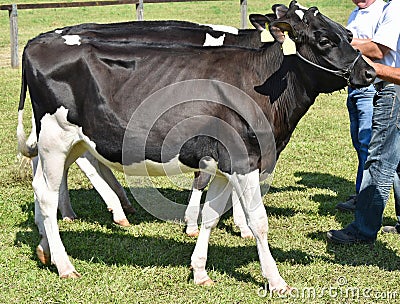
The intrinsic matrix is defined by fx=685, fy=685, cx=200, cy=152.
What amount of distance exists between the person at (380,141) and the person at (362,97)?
604 mm

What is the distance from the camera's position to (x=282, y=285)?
4.88m

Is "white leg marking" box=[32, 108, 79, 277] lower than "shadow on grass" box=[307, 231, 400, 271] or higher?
higher

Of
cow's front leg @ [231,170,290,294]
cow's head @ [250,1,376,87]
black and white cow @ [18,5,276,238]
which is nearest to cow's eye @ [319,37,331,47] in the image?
cow's head @ [250,1,376,87]

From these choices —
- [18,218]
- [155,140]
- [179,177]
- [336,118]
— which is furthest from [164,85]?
[336,118]

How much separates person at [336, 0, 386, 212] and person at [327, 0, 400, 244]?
60 cm

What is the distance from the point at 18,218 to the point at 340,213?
318cm

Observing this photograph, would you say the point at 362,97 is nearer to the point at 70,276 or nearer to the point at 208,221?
the point at 208,221

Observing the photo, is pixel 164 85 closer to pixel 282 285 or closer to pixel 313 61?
pixel 313 61

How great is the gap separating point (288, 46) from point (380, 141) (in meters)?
1.37

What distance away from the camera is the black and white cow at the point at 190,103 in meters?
4.79

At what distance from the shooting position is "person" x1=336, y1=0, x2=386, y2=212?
20.8 feet

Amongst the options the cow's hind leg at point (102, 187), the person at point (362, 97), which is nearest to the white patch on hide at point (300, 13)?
the person at point (362, 97)

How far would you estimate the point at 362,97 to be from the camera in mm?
6727
